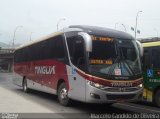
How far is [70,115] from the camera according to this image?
12000mm

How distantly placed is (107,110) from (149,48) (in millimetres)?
4002

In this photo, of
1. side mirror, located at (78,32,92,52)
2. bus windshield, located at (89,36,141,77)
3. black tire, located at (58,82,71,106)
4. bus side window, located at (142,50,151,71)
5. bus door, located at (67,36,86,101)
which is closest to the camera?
side mirror, located at (78,32,92,52)

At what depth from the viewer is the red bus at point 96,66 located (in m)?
12.4

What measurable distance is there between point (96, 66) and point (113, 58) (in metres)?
0.74

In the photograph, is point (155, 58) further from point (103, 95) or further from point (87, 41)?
point (87, 41)

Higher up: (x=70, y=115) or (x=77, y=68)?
(x=77, y=68)

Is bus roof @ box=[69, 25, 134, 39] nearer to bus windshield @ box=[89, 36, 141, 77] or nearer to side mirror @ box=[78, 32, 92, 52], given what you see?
bus windshield @ box=[89, 36, 141, 77]

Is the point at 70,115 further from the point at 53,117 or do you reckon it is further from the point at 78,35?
the point at 78,35

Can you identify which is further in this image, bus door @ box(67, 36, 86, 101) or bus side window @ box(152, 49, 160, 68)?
bus side window @ box(152, 49, 160, 68)

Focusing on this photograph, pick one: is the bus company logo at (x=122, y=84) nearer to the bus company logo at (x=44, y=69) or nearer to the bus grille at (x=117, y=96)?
the bus grille at (x=117, y=96)

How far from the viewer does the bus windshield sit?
12.5 meters

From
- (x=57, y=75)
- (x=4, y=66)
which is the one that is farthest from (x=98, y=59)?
(x=4, y=66)

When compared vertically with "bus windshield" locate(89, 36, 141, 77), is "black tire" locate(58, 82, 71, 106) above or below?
below

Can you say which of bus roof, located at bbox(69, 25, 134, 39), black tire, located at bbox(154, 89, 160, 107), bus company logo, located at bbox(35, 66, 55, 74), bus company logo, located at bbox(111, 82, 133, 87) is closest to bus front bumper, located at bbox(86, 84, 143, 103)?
bus company logo, located at bbox(111, 82, 133, 87)
